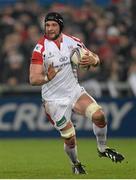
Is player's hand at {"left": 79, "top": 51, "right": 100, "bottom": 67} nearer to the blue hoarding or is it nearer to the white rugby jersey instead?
the white rugby jersey

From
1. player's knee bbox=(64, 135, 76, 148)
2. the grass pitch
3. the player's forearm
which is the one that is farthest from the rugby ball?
the grass pitch

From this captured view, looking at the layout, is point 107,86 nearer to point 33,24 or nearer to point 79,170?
point 33,24

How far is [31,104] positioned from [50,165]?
646 cm

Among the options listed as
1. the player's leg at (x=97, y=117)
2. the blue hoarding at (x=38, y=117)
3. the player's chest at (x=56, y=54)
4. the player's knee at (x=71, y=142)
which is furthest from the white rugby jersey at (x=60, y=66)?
the blue hoarding at (x=38, y=117)

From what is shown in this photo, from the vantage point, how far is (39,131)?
67.3ft

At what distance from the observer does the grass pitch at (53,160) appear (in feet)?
39.4

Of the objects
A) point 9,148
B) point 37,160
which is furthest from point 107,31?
point 37,160

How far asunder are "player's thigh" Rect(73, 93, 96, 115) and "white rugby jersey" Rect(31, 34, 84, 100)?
0.19m

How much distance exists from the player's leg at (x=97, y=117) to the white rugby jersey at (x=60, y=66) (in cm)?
25

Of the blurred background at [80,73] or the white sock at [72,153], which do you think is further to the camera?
the blurred background at [80,73]

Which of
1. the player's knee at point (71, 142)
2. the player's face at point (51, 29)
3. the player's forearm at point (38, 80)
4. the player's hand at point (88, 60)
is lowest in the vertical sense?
the player's knee at point (71, 142)

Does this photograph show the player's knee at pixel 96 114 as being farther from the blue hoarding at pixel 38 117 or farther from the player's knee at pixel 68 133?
the blue hoarding at pixel 38 117

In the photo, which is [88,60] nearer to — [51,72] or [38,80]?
[51,72]

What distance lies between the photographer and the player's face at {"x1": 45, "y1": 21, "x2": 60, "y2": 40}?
1224cm
